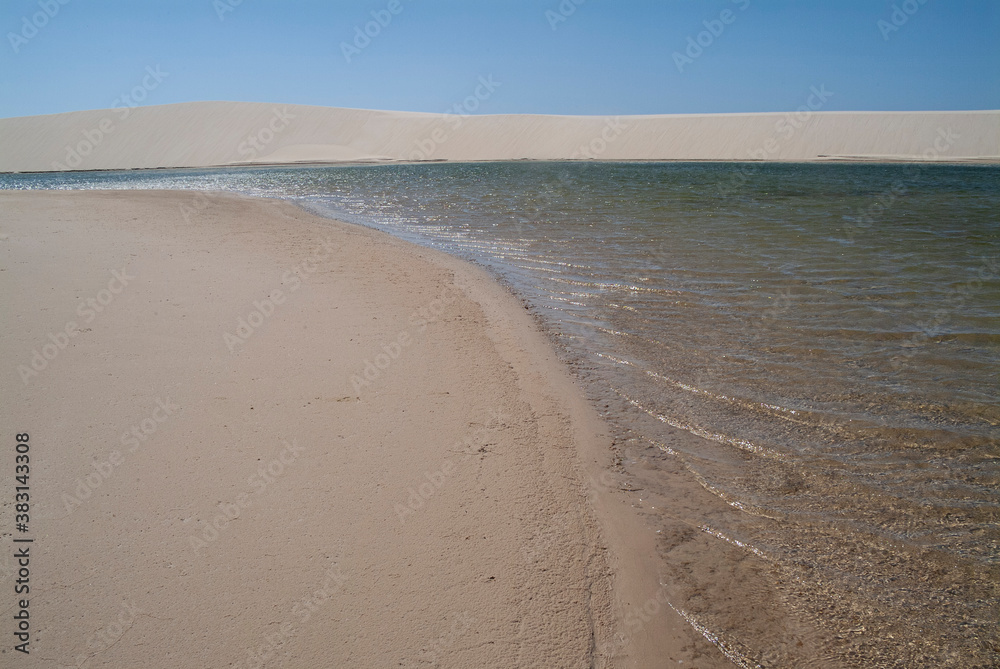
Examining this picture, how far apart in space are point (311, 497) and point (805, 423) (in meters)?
2.90

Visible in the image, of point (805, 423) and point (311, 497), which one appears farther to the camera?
point (805, 423)

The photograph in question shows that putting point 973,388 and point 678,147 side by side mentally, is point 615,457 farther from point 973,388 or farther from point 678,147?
point 678,147

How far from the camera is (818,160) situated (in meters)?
47.6

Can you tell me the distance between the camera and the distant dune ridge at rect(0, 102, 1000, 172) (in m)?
52.6

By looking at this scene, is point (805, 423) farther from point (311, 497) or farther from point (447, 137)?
point (447, 137)

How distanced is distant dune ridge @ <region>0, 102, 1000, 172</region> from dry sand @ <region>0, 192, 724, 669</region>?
2100 inches

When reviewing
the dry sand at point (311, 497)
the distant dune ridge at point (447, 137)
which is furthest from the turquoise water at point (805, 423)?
the distant dune ridge at point (447, 137)

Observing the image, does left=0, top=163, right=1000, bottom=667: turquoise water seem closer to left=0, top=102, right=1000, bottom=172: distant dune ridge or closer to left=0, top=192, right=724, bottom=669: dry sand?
left=0, top=192, right=724, bottom=669: dry sand

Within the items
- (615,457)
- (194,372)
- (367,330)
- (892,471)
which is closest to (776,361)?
(892,471)

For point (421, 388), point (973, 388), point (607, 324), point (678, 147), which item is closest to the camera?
point (421, 388)

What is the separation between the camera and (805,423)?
11.7 ft

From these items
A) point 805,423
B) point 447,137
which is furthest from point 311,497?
point 447,137

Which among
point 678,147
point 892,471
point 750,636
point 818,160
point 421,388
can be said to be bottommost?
point 750,636

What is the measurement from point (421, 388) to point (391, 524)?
1.37 m
